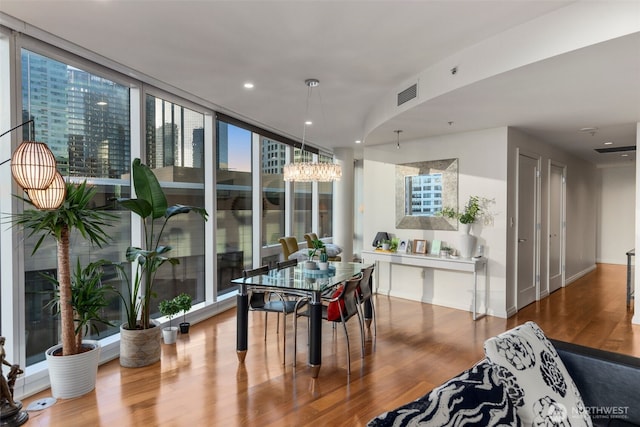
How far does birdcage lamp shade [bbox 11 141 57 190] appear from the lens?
2268 millimetres

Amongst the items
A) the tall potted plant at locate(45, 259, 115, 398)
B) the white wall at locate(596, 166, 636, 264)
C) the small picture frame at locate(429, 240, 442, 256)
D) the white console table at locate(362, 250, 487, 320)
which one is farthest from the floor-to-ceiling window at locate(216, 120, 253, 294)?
the white wall at locate(596, 166, 636, 264)

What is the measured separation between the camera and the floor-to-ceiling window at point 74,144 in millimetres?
2961

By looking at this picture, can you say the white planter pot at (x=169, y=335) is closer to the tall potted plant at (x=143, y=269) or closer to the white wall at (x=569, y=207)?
the tall potted plant at (x=143, y=269)

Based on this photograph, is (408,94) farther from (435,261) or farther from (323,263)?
Result: (435,261)

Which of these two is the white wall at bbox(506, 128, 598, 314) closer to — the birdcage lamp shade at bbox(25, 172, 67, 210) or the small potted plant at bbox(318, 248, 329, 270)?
the small potted plant at bbox(318, 248, 329, 270)

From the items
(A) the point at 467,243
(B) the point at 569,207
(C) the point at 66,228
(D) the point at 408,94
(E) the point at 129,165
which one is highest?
(D) the point at 408,94

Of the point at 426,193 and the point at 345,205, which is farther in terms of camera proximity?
the point at 345,205

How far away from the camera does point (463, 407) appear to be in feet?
3.77

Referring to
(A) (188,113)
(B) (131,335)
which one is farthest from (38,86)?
A: (B) (131,335)

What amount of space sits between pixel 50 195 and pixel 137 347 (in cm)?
159

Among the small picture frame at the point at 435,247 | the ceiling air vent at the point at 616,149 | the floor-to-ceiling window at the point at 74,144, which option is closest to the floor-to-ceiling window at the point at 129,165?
the floor-to-ceiling window at the point at 74,144

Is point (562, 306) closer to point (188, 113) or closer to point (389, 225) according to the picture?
point (389, 225)

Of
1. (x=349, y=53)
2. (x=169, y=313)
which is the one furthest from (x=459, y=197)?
(x=169, y=313)

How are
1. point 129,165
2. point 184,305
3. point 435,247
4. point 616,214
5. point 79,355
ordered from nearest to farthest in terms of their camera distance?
point 79,355 → point 129,165 → point 184,305 → point 435,247 → point 616,214
